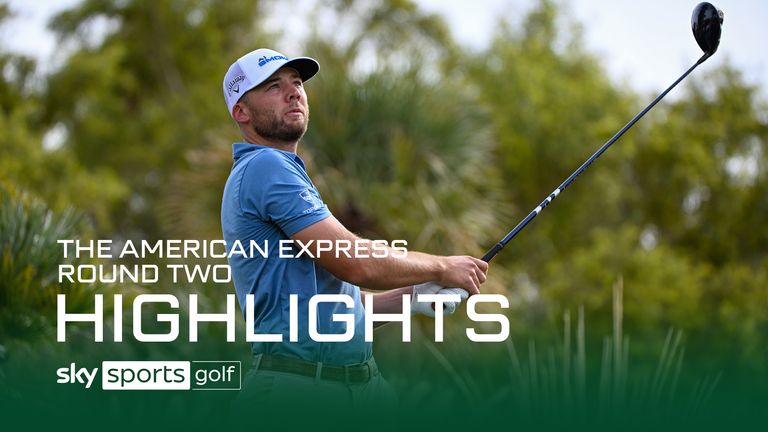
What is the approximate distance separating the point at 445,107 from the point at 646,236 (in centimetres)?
1644

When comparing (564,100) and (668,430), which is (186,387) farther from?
(564,100)

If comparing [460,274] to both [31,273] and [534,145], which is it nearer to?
[31,273]

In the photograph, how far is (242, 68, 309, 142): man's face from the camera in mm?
3836

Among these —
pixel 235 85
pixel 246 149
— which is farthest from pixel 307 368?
pixel 235 85

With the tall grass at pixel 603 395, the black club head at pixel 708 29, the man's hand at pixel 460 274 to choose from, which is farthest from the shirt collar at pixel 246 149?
the black club head at pixel 708 29

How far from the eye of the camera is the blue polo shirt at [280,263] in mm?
3613

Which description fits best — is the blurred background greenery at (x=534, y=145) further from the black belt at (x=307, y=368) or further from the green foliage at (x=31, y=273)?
the black belt at (x=307, y=368)

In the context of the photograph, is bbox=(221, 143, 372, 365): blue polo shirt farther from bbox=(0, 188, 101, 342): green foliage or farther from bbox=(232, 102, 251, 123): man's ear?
bbox=(0, 188, 101, 342): green foliage

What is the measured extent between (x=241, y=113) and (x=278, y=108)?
0.40 feet

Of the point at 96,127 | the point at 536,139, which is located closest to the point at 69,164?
the point at 96,127

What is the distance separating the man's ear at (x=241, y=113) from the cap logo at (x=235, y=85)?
46 mm

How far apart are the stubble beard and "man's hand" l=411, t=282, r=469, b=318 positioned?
0.64 m

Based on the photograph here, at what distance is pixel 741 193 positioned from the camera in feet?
94.2

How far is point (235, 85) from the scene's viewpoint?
3.91 meters
